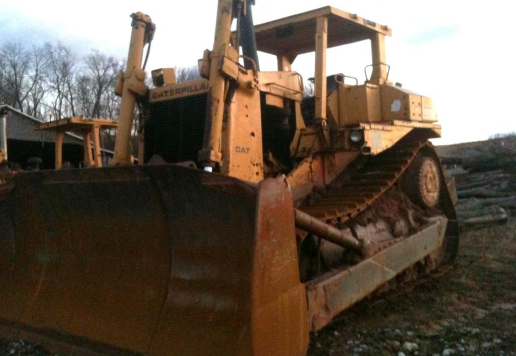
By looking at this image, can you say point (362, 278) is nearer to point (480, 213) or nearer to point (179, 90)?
point (179, 90)

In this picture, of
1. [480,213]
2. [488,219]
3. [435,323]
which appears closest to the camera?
[435,323]

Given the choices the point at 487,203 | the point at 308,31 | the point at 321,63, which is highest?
the point at 308,31

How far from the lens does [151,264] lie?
11.6 ft

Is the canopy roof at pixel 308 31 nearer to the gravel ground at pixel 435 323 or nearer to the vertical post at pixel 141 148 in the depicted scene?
the vertical post at pixel 141 148

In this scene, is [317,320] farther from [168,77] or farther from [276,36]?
[276,36]

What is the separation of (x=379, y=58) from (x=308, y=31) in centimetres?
106

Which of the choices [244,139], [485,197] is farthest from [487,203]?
[244,139]

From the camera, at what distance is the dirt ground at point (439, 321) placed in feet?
12.5

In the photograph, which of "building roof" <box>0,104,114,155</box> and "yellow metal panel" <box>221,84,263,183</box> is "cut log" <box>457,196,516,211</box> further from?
"building roof" <box>0,104,114,155</box>

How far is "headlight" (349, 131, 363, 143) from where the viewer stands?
5.08 meters

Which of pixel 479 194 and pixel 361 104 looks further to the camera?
pixel 479 194

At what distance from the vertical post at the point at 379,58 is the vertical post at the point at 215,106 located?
2.62 meters

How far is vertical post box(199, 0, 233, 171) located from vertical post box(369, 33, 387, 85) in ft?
8.58

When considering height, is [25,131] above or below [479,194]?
above
